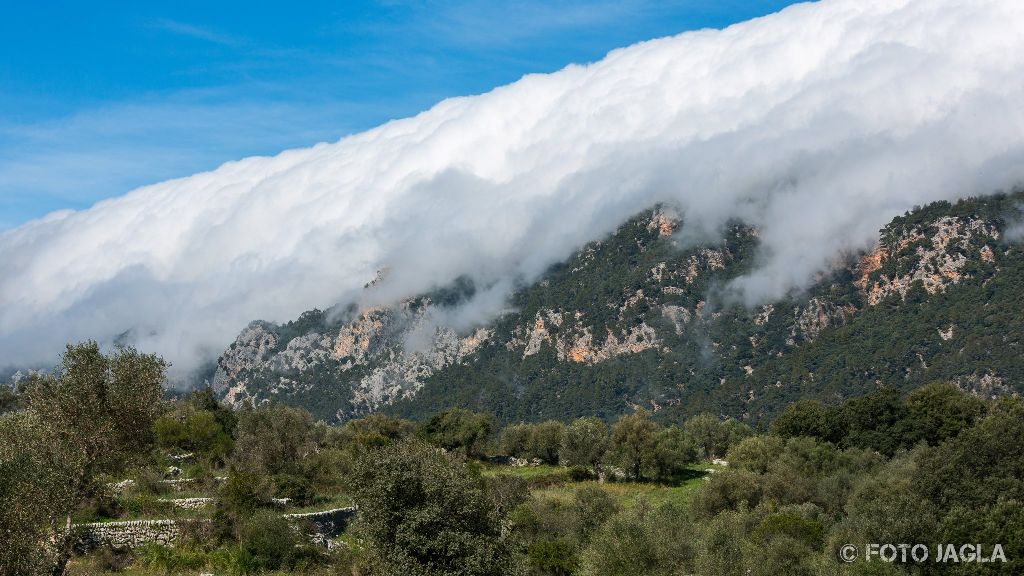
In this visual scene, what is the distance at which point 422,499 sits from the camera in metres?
39.4

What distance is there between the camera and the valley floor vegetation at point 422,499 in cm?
3925

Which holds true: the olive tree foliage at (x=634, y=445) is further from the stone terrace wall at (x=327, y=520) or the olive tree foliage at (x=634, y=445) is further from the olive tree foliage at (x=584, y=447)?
the stone terrace wall at (x=327, y=520)

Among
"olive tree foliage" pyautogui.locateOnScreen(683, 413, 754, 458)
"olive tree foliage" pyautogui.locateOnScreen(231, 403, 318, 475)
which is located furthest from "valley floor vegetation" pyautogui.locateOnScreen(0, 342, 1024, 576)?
"olive tree foliage" pyautogui.locateOnScreen(683, 413, 754, 458)

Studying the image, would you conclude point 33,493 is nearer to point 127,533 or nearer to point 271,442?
point 127,533

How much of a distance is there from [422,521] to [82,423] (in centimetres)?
2460

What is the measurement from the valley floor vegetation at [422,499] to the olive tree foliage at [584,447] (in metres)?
10.3

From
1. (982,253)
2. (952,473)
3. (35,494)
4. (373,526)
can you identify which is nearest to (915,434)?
(952,473)

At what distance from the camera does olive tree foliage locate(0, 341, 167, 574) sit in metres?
44.9

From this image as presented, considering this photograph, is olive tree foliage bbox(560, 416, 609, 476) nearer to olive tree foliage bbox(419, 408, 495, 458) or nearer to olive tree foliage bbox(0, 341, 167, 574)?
olive tree foliage bbox(419, 408, 495, 458)

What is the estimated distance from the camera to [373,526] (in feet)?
127

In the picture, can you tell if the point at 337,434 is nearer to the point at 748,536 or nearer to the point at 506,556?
the point at 748,536

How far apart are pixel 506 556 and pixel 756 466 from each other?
53.6 metres

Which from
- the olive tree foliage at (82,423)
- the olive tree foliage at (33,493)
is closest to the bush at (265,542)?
the olive tree foliage at (82,423)

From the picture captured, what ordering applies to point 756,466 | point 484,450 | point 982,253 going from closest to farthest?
point 756,466, point 484,450, point 982,253
